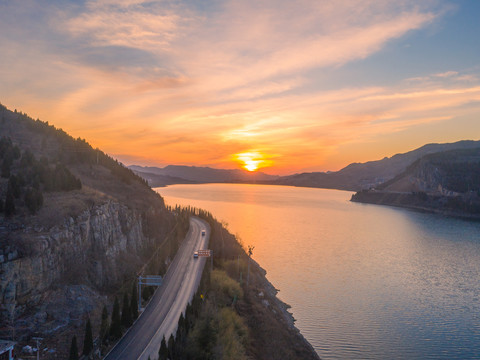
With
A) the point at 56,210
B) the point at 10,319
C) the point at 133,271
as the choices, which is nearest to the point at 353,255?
the point at 133,271

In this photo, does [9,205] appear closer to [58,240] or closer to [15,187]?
[15,187]

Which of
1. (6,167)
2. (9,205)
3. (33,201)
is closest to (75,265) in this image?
(33,201)

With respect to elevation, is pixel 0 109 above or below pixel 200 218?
above

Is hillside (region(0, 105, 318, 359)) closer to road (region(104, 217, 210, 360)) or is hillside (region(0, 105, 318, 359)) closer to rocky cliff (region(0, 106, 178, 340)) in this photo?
rocky cliff (region(0, 106, 178, 340))

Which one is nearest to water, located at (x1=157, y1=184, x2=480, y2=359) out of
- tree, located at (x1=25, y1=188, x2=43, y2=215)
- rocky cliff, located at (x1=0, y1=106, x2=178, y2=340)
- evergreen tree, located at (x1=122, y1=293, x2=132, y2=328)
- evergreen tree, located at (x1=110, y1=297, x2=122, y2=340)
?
evergreen tree, located at (x1=122, y1=293, x2=132, y2=328)

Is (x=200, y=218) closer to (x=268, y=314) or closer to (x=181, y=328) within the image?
(x=268, y=314)

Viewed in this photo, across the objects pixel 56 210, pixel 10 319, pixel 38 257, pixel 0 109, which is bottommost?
pixel 10 319
